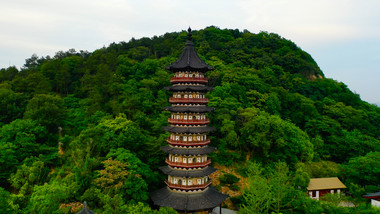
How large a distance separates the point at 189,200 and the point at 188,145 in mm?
5321

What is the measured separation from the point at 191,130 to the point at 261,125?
14.4 metres

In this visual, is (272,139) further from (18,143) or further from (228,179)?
(18,143)

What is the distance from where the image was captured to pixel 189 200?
26.1 m

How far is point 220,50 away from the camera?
70.0 meters

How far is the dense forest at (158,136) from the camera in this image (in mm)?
26500

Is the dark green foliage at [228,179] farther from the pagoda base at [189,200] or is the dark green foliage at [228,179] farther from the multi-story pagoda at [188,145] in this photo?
the pagoda base at [189,200]

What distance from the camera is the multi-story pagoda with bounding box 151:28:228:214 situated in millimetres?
26844

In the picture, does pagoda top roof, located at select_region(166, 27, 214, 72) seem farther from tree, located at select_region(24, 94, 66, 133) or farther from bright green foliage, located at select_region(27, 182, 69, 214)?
tree, located at select_region(24, 94, 66, 133)

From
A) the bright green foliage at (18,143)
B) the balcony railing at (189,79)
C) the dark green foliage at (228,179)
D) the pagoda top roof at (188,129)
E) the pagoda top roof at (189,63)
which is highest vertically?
the pagoda top roof at (189,63)

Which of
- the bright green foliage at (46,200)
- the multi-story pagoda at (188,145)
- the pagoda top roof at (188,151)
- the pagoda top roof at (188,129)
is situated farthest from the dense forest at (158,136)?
the pagoda top roof at (188,129)

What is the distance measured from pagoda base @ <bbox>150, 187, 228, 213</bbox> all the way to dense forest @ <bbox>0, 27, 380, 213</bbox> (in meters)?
1.89

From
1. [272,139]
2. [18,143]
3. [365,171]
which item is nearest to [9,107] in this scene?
[18,143]

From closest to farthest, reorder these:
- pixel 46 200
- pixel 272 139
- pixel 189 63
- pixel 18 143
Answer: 1. pixel 46 200
2. pixel 189 63
3. pixel 18 143
4. pixel 272 139

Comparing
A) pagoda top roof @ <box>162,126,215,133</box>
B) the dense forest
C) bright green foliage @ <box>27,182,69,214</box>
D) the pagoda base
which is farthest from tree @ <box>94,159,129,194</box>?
pagoda top roof @ <box>162,126,215,133</box>
